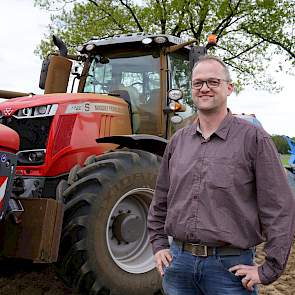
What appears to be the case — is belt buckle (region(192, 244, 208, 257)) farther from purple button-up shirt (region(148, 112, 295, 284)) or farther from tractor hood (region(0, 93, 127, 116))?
tractor hood (region(0, 93, 127, 116))

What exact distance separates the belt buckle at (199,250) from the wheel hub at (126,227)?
2.03 meters

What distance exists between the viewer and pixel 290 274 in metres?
5.04

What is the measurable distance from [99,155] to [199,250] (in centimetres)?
235

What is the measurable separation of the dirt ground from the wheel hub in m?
0.59

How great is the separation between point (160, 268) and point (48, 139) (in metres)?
2.28

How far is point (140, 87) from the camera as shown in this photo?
520 centimetres

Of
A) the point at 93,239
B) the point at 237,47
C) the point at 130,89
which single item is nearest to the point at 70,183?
the point at 93,239

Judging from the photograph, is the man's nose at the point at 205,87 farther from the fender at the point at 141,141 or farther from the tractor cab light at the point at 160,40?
the tractor cab light at the point at 160,40

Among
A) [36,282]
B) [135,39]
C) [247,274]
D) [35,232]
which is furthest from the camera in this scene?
[135,39]

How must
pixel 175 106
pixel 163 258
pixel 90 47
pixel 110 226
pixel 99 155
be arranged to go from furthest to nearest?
pixel 90 47, pixel 175 106, pixel 99 155, pixel 110 226, pixel 163 258

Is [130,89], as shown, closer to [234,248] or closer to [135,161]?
[135,161]

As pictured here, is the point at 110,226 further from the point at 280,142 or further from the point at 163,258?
the point at 280,142

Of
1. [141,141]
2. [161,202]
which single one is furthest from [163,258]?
[141,141]

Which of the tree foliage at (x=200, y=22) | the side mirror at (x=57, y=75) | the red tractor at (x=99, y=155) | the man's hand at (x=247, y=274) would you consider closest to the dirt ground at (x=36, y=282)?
the red tractor at (x=99, y=155)
